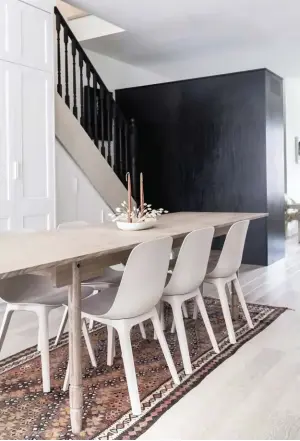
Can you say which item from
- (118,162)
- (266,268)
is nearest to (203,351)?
(266,268)

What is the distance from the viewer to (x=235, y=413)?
88.1 inches

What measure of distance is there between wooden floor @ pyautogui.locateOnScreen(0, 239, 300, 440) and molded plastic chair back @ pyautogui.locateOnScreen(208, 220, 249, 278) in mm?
507

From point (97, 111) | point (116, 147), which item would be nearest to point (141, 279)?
point (97, 111)

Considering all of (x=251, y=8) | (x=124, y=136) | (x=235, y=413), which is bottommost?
(x=235, y=413)

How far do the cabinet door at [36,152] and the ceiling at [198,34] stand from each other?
1025mm

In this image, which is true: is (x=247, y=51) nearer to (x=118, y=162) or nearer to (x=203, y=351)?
(x=118, y=162)

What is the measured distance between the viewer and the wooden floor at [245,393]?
2.09m

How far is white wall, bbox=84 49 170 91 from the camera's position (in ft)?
22.9

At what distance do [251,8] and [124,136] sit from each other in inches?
83.9

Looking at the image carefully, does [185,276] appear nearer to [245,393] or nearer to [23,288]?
[245,393]

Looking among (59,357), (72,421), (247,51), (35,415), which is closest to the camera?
(72,421)

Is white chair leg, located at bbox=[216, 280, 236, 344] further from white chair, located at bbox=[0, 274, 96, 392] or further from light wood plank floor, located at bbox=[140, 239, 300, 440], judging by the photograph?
white chair, located at bbox=[0, 274, 96, 392]

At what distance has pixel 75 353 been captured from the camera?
2074 mm

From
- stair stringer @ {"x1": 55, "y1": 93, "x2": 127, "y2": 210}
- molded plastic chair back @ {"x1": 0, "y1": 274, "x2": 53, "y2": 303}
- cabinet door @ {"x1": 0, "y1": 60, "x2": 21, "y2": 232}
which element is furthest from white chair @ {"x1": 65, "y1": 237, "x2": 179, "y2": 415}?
stair stringer @ {"x1": 55, "y1": 93, "x2": 127, "y2": 210}
